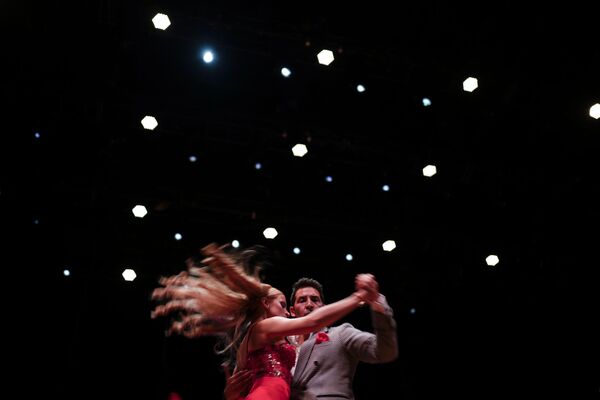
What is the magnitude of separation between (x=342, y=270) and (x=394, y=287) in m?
0.39

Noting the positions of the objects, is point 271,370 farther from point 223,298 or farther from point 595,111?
point 595,111

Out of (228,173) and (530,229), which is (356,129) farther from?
(530,229)

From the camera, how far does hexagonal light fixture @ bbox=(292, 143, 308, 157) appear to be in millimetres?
5090

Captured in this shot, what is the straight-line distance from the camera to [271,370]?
2826mm

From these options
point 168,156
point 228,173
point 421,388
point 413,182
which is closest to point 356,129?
point 413,182

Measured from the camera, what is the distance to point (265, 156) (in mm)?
5203

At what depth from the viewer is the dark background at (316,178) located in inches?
184

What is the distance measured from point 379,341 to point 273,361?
434 mm

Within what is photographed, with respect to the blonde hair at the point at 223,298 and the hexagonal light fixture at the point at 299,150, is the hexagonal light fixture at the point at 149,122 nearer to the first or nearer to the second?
the hexagonal light fixture at the point at 299,150

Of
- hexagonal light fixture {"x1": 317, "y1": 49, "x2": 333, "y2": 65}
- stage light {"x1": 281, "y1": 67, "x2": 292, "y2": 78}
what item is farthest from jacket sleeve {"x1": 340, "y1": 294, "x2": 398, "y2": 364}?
stage light {"x1": 281, "y1": 67, "x2": 292, "y2": 78}

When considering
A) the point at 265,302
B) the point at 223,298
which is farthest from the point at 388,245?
the point at 223,298

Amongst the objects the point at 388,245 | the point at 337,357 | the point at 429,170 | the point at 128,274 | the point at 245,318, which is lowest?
the point at 337,357

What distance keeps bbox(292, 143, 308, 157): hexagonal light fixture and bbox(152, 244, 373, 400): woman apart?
2.02m

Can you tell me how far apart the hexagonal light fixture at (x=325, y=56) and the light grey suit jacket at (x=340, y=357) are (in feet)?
6.86
